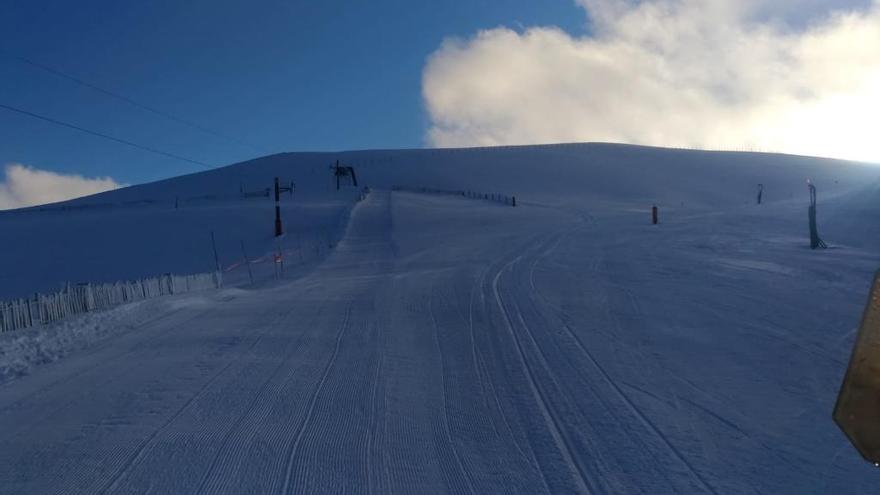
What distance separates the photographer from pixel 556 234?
38344 mm

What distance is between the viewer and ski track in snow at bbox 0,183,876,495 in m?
7.22

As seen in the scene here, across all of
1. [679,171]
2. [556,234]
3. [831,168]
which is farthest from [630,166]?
[556,234]

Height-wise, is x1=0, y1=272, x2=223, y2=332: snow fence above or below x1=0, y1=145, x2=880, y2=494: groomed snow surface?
above

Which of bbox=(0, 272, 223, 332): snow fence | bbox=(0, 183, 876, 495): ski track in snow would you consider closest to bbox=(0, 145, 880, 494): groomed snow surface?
bbox=(0, 183, 876, 495): ski track in snow

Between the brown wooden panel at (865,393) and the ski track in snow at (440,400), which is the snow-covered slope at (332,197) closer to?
the ski track in snow at (440,400)

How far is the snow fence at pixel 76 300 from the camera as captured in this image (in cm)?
1524

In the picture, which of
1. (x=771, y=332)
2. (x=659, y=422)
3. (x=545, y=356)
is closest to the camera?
(x=659, y=422)

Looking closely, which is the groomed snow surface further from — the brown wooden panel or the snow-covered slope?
the snow-covered slope

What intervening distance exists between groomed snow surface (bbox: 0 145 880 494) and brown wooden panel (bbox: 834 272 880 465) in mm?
3588

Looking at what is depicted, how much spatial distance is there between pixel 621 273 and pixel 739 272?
314 centimetres

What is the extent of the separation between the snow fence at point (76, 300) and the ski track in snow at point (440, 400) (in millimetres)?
1684

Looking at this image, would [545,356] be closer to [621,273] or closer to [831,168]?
[621,273]

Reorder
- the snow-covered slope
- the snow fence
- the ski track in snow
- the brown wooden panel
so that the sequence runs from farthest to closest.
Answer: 1. the snow-covered slope
2. the snow fence
3. the ski track in snow
4. the brown wooden panel

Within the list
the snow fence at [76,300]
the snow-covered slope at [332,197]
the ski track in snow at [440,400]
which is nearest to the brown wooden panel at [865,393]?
the ski track in snow at [440,400]
